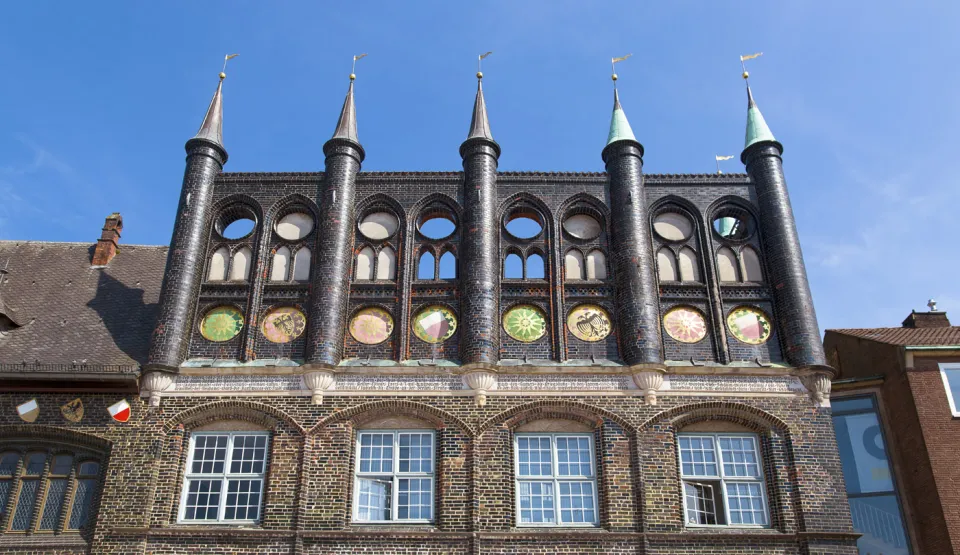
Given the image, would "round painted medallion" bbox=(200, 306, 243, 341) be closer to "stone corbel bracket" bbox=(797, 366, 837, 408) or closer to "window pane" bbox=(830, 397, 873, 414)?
"stone corbel bracket" bbox=(797, 366, 837, 408)

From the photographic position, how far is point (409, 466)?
1902cm

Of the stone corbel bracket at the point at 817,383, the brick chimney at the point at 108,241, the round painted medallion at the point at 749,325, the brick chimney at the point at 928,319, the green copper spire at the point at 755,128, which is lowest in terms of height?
the stone corbel bracket at the point at 817,383

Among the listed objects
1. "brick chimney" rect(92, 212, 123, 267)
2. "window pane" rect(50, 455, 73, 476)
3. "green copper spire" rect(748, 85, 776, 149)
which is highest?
"green copper spire" rect(748, 85, 776, 149)

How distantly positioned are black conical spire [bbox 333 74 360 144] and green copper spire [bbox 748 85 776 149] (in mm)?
11019

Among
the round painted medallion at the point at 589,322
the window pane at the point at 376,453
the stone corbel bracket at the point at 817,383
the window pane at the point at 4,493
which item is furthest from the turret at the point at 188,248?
the stone corbel bracket at the point at 817,383

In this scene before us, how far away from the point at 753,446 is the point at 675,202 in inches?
271

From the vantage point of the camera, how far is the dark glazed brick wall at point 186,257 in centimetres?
2005

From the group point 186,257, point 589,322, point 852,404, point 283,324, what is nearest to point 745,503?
point 589,322

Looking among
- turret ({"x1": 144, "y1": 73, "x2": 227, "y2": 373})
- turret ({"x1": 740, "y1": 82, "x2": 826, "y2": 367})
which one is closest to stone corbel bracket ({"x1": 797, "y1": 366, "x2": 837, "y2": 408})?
turret ({"x1": 740, "y1": 82, "x2": 826, "y2": 367})

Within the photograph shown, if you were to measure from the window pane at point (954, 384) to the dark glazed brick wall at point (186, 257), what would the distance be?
19219 mm

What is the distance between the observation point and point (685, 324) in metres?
20.8

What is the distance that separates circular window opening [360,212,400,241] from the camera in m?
22.1

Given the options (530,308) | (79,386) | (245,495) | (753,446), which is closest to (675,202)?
(530,308)

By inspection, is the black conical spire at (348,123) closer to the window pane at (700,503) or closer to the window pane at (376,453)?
the window pane at (376,453)
